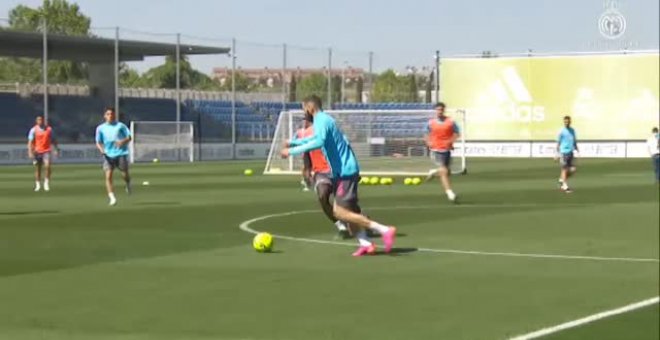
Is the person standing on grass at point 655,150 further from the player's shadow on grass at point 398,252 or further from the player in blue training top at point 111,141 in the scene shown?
the player's shadow on grass at point 398,252

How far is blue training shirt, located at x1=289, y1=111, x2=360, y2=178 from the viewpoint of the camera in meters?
14.1

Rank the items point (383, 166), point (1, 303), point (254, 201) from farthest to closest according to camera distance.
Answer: point (383, 166)
point (254, 201)
point (1, 303)

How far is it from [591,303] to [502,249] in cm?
489

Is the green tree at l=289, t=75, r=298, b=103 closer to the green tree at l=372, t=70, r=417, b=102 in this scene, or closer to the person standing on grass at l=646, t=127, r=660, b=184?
the green tree at l=372, t=70, r=417, b=102

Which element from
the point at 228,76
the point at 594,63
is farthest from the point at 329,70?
the point at 594,63

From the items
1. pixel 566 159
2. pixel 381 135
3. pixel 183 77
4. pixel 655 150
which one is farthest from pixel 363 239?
pixel 183 77

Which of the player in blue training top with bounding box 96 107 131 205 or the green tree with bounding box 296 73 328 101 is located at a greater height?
the green tree with bounding box 296 73 328 101

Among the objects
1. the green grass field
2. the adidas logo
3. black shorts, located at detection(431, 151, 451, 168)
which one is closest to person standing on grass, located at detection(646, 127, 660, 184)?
black shorts, located at detection(431, 151, 451, 168)

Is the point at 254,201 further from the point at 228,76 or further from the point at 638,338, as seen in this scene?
the point at 228,76

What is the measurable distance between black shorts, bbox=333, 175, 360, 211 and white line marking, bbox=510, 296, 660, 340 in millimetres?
4743

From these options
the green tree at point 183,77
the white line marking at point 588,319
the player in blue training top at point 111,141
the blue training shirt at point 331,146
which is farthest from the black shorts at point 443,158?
the green tree at point 183,77

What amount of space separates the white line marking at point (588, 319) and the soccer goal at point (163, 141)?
56345 mm

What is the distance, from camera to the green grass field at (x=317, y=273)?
964 centimetres

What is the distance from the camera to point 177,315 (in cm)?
1014
